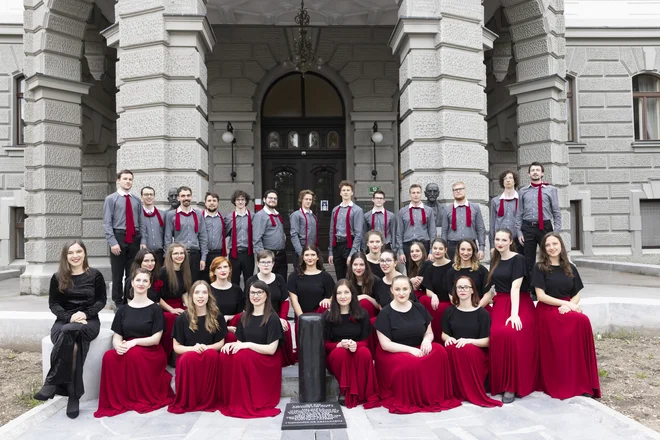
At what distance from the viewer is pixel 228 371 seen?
5.25 m

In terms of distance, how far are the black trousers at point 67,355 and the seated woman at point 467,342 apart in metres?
3.96

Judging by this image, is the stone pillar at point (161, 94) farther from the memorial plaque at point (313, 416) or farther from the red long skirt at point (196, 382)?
the memorial plaque at point (313, 416)

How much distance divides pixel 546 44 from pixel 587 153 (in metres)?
6.31

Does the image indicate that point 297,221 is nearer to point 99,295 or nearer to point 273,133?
point 99,295

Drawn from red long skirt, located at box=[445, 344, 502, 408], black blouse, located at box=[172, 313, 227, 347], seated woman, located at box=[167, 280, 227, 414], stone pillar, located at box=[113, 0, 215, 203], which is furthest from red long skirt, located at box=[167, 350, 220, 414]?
stone pillar, located at box=[113, 0, 215, 203]

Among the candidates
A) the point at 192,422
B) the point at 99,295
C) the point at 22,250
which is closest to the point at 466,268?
the point at 192,422

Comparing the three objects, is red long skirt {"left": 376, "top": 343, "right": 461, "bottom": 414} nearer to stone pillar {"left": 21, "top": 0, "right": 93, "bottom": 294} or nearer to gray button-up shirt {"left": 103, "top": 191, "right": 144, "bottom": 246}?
gray button-up shirt {"left": 103, "top": 191, "right": 144, "bottom": 246}

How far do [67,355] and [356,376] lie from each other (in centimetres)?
306

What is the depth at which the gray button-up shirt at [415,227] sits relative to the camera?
756cm

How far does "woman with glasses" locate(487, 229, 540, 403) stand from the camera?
532cm

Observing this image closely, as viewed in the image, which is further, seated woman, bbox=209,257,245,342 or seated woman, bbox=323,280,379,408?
seated woman, bbox=209,257,245,342

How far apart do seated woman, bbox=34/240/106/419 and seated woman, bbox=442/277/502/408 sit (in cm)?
397

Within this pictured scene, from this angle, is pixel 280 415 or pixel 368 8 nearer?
pixel 280 415

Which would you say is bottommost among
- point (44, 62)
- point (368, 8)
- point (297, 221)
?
point (297, 221)
